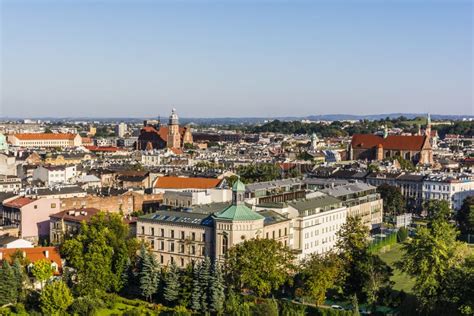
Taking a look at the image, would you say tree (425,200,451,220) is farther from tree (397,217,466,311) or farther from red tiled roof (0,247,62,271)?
red tiled roof (0,247,62,271)

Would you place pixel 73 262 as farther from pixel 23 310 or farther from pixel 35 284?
pixel 23 310

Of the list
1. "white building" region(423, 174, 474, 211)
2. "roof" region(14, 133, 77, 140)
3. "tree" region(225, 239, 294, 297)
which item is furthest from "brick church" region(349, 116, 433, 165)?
"tree" region(225, 239, 294, 297)

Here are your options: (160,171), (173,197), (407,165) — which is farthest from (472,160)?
(173,197)

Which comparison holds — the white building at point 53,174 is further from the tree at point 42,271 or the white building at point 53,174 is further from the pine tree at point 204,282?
the pine tree at point 204,282

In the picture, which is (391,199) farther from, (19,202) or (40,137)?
(40,137)

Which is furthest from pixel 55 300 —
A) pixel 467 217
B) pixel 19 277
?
pixel 467 217

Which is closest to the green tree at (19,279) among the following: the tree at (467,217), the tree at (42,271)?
the tree at (42,271)
